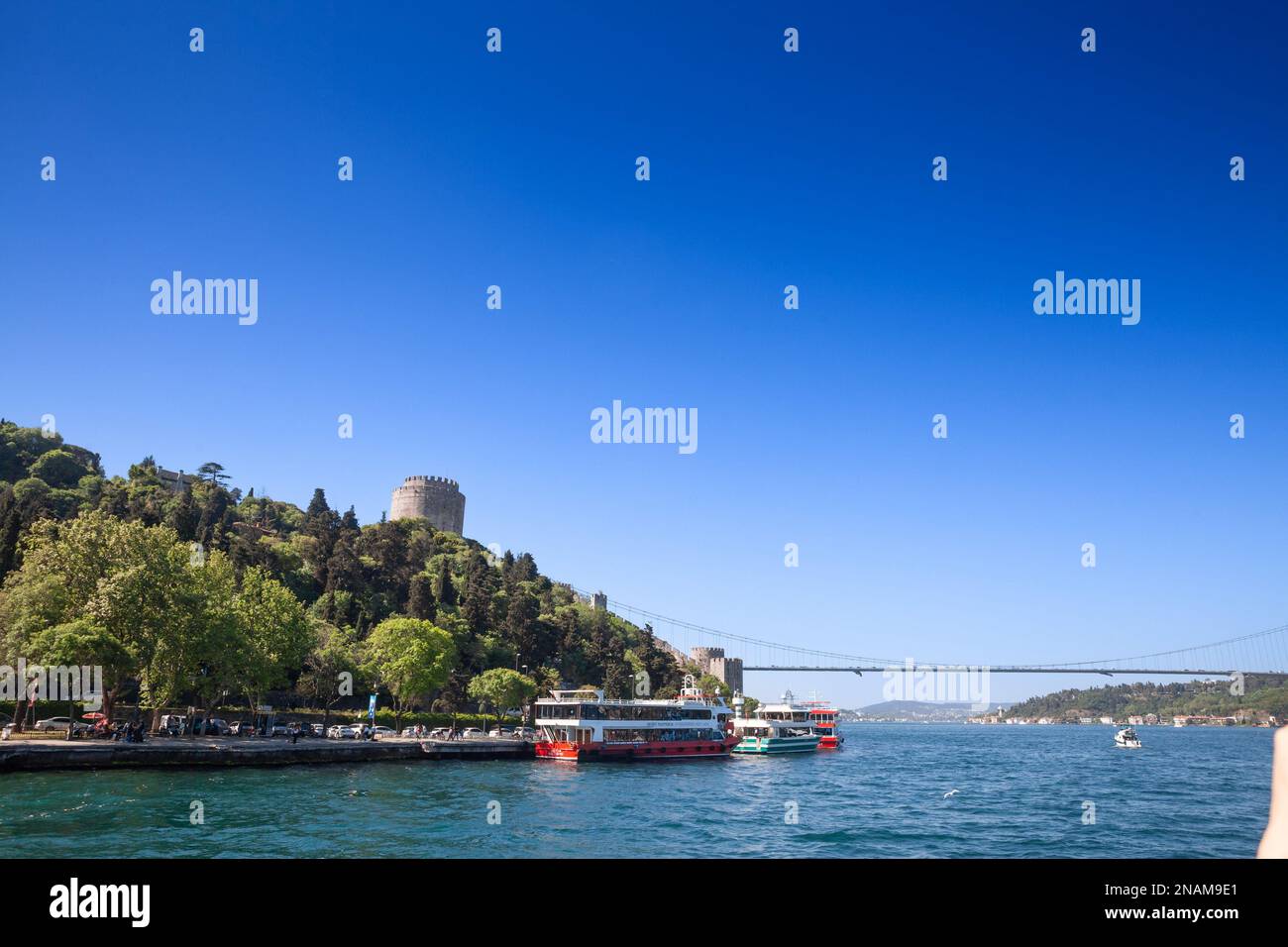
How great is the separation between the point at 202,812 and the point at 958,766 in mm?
57013

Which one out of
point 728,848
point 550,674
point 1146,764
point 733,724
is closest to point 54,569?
point 728,848

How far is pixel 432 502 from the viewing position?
147 m

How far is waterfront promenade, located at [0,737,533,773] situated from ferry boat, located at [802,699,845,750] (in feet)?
135

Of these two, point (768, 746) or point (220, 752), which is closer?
point (220, 752)

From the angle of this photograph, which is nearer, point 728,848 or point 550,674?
point 728,848

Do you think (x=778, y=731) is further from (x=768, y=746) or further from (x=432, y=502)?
(x=432, y=502)

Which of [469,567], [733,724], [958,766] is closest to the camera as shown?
[958,766]

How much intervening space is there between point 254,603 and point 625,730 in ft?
93.3

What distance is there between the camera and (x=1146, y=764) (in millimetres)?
72875
